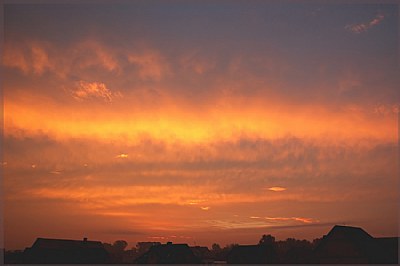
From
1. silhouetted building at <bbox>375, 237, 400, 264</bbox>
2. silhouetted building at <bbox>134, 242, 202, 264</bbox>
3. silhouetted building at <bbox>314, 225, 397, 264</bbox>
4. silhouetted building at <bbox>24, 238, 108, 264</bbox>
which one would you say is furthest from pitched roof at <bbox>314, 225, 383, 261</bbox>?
silhouetted building at <bbox>24, 238, 108, 264</bbox>

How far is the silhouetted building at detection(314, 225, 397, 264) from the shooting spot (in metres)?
22.5

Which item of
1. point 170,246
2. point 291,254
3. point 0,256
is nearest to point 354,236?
point 291,254

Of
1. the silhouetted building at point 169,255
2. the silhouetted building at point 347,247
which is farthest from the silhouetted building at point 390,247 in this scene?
the silhouetted building at point 169,255

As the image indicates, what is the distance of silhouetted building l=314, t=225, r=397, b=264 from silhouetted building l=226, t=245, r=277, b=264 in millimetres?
5169

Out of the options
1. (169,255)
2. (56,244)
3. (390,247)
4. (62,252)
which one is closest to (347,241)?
(390,247)

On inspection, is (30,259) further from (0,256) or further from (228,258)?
(0,256)

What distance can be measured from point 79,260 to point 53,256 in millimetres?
1804

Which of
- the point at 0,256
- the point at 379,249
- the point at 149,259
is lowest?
the point at 149,259

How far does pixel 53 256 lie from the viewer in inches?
1085

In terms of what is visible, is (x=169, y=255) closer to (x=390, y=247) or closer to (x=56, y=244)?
(x=56, y=244)

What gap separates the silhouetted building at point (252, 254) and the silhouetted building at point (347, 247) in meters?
5.17

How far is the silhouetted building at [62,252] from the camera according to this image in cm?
2741

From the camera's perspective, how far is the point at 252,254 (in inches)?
1148

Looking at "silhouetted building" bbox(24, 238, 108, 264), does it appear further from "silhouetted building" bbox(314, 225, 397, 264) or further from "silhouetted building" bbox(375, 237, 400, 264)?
"silhouetted building" bbox(375, 237, 400, 264)
